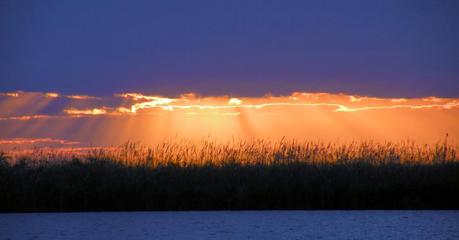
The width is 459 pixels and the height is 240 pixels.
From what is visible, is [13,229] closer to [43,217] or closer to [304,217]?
[43,217]

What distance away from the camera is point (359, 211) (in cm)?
1277

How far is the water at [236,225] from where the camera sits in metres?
10.0

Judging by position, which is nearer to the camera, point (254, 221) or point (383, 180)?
point (254, 221)

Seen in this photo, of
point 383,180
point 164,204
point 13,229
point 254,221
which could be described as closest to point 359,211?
point 383,180

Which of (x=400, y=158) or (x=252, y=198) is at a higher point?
(x=400, y=158)

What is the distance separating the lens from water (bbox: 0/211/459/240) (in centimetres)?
1002

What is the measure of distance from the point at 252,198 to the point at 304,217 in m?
1.52

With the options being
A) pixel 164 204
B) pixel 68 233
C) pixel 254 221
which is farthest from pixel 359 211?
pixel 68 233

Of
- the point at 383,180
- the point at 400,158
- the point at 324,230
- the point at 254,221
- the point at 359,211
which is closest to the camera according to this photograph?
the point at 324,230

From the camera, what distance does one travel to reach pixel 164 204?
1329cm

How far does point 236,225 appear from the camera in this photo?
1105cm

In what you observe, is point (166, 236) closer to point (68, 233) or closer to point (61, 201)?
point (68, 233)

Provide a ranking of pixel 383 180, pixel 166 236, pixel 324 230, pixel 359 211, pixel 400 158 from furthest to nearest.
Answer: pixel 400 158, pixel 383 180, pixel 359 211, pixel 324 230, pixel 166 236

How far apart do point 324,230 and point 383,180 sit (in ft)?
12.3
